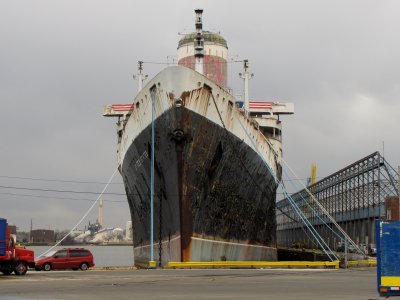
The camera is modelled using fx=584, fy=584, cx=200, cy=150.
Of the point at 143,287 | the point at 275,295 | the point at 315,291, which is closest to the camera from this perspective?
the point at 275,295

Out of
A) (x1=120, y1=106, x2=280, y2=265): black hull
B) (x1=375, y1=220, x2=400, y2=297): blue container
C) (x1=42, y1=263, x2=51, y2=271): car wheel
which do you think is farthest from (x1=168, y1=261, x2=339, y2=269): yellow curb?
(x1=375, y1=220, x2=400, y2=297): blue container

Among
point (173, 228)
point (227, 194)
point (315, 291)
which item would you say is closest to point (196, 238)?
point (173, 228)

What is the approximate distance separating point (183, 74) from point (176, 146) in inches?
132

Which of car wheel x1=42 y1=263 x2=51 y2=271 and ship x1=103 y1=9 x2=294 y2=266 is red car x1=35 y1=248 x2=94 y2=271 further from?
ship x1=103 y1=9 x2=294 y2=266

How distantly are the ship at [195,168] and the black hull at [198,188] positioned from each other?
0.05 meters

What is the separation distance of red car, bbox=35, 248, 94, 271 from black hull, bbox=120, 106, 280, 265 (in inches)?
130

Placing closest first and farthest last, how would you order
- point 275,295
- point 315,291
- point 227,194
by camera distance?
1. point 275,295
2. point 315,291
3. point 227,194

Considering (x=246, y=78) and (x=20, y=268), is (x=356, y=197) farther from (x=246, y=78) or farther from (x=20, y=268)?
(x=20, y=268)

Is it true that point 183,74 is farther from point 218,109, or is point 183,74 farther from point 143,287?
point 143,287

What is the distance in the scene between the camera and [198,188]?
2702 cm

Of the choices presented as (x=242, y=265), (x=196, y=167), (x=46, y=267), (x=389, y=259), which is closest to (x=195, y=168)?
(x=196, y=167)

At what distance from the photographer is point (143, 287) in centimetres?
1644

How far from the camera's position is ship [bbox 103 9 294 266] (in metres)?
26.6

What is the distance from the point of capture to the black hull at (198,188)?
2653cm
